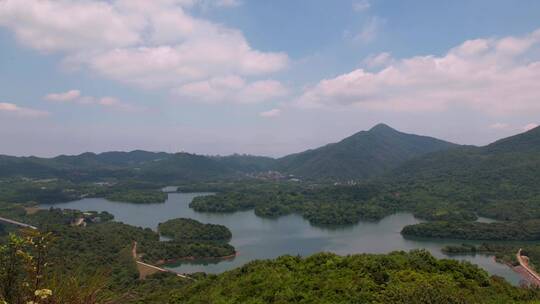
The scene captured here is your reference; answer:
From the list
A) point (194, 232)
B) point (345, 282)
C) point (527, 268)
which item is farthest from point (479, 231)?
point (345, 282)

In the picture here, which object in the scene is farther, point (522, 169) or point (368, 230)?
point (522, 169)

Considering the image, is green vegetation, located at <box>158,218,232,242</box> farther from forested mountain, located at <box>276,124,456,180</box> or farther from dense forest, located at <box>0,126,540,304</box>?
forested mountain, located at <box>276,124,456,180</box>

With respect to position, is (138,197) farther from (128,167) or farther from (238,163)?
(238,163)

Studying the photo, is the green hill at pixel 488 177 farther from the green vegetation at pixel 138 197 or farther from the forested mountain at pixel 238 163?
the green vegetation at pixel 138 197

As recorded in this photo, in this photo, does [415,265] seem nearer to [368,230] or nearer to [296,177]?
[368,230]

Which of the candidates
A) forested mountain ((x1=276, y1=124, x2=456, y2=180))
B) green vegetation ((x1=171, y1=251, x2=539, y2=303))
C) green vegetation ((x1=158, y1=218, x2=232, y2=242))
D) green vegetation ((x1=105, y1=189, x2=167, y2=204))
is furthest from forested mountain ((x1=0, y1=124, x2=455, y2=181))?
green vegetation ((x1=171, y1=251, x2=539, y2=303))

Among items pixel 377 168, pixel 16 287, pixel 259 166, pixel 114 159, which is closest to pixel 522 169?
pixel 377 168
